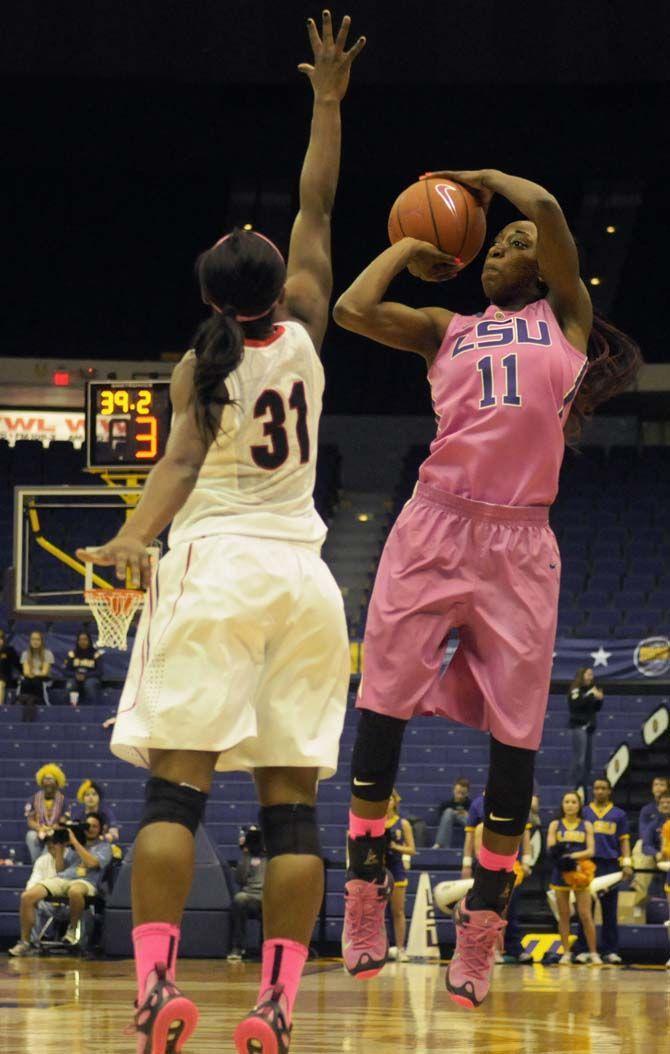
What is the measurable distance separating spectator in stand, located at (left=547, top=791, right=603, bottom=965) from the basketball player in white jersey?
10.4m

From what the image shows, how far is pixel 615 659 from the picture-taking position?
20.2m

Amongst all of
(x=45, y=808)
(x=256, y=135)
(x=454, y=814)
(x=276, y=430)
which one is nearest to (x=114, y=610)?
(x=45, y=808)

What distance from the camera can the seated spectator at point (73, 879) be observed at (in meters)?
14.1

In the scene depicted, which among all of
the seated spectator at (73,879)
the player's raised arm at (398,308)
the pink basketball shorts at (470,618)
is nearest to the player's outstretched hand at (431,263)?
the player's raised arm at (398,308)

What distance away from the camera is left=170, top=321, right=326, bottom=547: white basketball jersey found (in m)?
4.14

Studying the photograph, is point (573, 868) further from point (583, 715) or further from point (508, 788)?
point (508, 788)

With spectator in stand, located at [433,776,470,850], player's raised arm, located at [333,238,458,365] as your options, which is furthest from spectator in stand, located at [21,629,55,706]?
player's raised arm, located at [333,238,458,365]

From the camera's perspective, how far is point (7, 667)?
1953 cm

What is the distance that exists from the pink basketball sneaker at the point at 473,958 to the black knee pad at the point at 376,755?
1.65 feet

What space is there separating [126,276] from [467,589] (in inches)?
813

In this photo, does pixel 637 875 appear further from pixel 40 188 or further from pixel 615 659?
pixel 40 188

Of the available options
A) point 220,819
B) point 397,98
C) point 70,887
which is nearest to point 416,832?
point 220,819

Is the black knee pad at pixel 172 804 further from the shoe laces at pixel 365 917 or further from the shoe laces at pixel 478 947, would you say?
the shoe laces at pixel 478 947

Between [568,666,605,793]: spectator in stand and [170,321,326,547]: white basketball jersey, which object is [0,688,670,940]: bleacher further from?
[170,321,326,547]: white basketball jersey
